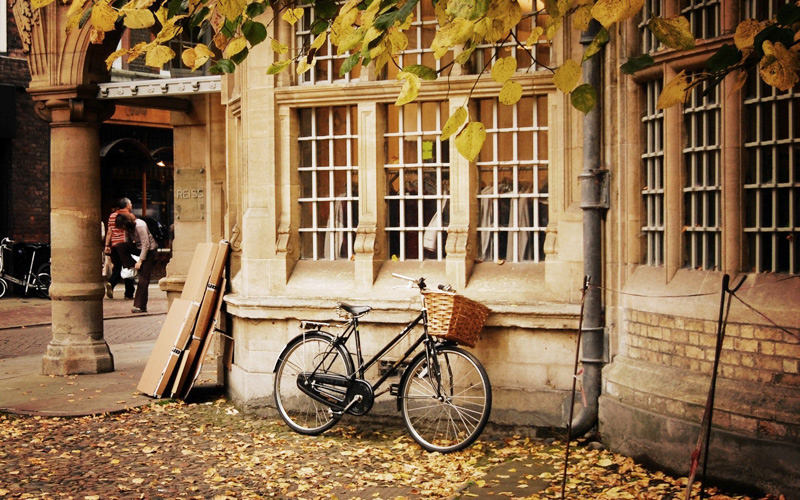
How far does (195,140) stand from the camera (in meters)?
13.4

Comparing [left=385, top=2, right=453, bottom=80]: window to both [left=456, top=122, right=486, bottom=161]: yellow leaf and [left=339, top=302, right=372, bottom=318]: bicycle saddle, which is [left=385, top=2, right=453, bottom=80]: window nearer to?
[left=339, top=302, right=372, bottom=318]: bicycle saddle

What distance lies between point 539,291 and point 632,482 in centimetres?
201

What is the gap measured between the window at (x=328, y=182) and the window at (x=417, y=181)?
364 millimetres

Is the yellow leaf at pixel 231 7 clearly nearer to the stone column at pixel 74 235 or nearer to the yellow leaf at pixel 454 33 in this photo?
the yellow leaf at pixel 454 33

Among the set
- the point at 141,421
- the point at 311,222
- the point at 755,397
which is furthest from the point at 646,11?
the point at 141,421

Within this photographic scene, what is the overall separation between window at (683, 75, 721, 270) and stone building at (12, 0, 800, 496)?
16mm

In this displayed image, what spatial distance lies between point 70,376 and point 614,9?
8.16m

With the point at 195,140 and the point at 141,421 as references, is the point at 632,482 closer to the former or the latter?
the point at 141,421

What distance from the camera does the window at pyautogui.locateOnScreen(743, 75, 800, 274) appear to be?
6469 mm

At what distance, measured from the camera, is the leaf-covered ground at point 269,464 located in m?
6.72

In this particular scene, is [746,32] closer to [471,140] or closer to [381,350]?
[471,140]

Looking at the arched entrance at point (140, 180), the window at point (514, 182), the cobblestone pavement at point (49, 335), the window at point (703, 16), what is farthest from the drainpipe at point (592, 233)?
the arched entrance at point (140, 180)

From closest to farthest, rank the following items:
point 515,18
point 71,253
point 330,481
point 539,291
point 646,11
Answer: point 515,18 < point 330,481 < point 646,11 < point 539,291 < point 71,253

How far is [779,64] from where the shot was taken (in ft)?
15.1
